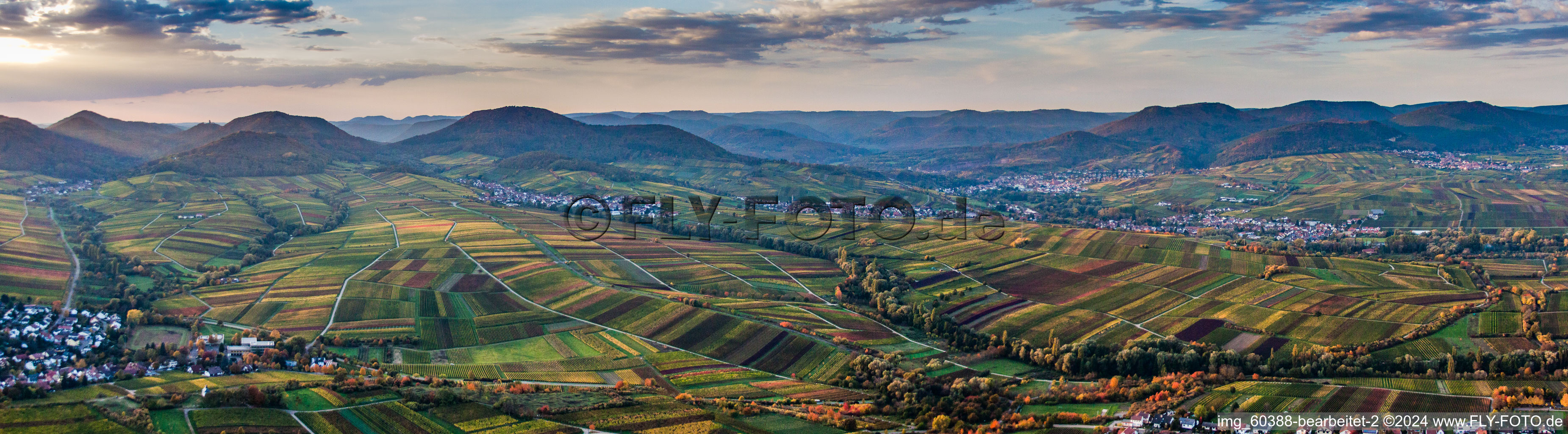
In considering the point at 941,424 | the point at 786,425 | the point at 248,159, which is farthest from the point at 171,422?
the point at 248,159

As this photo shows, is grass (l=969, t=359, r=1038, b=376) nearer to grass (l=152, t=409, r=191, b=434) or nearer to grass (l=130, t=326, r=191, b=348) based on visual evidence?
grass (l=152, t=409, r=191, b=434)

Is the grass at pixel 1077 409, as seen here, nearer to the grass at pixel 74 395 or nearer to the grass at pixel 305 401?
the grass at pixel 305 401

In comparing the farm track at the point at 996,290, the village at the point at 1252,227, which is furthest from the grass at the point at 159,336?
the village at the point at 1252,227

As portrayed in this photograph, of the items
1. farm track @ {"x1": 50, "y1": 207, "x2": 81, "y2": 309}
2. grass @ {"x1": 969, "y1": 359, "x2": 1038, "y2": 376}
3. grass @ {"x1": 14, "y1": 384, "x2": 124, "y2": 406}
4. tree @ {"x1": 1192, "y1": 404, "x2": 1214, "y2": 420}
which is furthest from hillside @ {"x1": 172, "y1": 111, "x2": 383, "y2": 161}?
tree @ {"x1": 1192, "y1": 404, "x2": 1214, "y2": 420}

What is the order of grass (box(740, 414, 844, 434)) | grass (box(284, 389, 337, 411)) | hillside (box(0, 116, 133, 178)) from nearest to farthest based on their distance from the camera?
grass (box(740, 414, 844, 434)), grass (box(284, 389, 337, 411)), hillside (box(0, 116, 133, 178))

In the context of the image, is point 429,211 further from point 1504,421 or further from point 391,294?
point 1504,421

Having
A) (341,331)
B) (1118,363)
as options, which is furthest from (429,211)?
(1118,363)
